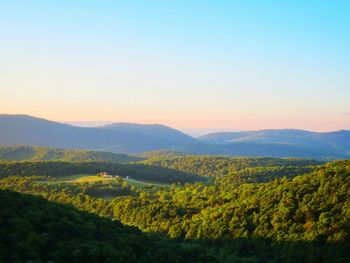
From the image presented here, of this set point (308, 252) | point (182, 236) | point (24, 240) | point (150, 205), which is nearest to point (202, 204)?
point (150, 205)

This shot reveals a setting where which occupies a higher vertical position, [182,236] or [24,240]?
[24,240]

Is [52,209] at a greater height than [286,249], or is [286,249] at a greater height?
[52,209]

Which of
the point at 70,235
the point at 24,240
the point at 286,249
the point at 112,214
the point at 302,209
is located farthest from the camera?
the point at 112,214

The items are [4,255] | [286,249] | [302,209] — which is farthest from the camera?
[302,209]

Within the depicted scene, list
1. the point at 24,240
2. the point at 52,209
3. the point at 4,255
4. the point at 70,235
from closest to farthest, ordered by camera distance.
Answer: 1. the point at 4,255
2. the point at 24,240
3. the point at 70,235
4. the point at 52,209

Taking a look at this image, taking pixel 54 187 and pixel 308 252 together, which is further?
pixel 54 187

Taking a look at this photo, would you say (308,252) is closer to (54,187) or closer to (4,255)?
(4,255)

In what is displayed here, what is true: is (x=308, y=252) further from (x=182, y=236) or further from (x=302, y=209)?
(x=182, y=236)

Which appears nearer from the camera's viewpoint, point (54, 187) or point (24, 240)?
point (24, 240)

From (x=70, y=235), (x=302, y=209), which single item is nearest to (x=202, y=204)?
(x=302, y=209)
